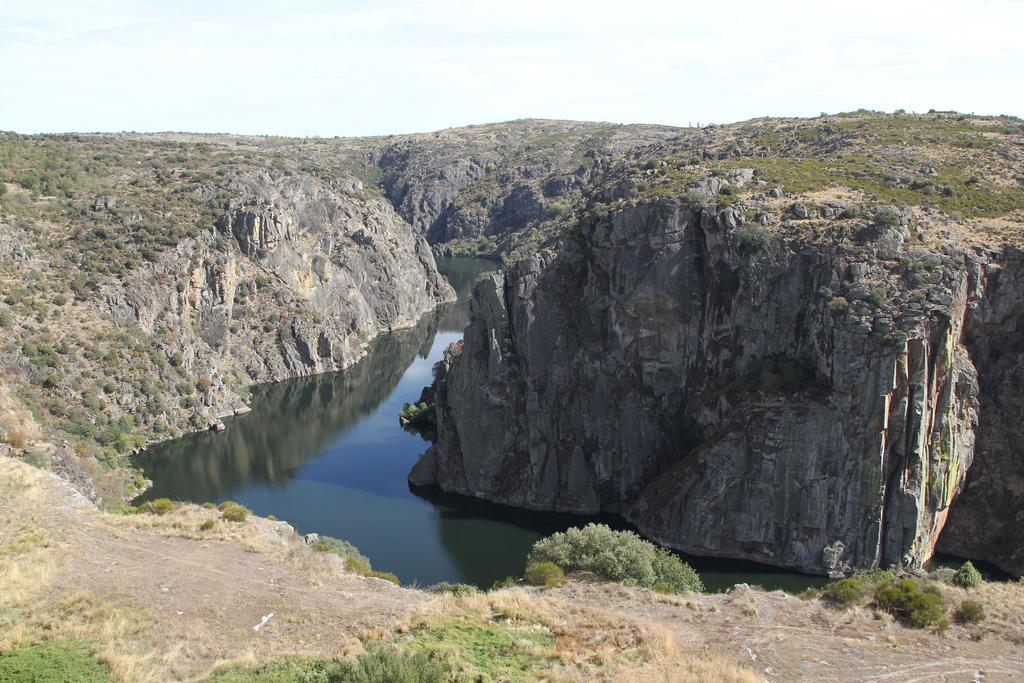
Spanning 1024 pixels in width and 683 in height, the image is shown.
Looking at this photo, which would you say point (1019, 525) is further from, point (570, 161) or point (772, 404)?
point (570, 161)

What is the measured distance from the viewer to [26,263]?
70688 mm

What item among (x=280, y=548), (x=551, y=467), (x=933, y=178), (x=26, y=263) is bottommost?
(x=551, y=467)

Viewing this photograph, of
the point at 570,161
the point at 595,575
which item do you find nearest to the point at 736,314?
the point at 595,575

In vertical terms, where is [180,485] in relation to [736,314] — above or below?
below

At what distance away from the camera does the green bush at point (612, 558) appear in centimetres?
3022

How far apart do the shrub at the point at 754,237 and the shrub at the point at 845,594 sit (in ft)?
78.8

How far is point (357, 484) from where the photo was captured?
184 ft

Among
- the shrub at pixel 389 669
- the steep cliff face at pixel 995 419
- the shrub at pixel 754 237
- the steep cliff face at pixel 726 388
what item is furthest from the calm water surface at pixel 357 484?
the shrub at pixel 389 669

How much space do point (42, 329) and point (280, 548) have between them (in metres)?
46.1

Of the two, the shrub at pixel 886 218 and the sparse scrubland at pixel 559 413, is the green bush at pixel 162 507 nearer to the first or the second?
the sparse scrubland at pixel 559 413

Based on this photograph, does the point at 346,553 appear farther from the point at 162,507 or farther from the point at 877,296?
the point at 877,296

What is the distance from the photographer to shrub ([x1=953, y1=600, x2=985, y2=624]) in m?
23.0

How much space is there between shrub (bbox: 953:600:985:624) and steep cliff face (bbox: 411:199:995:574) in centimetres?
1758

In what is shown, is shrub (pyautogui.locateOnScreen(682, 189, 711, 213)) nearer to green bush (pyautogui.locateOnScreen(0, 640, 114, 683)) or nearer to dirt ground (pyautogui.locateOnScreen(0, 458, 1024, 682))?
dirt ground (pyautogui.locateOnScreen(0, 458, 1024, 682))
